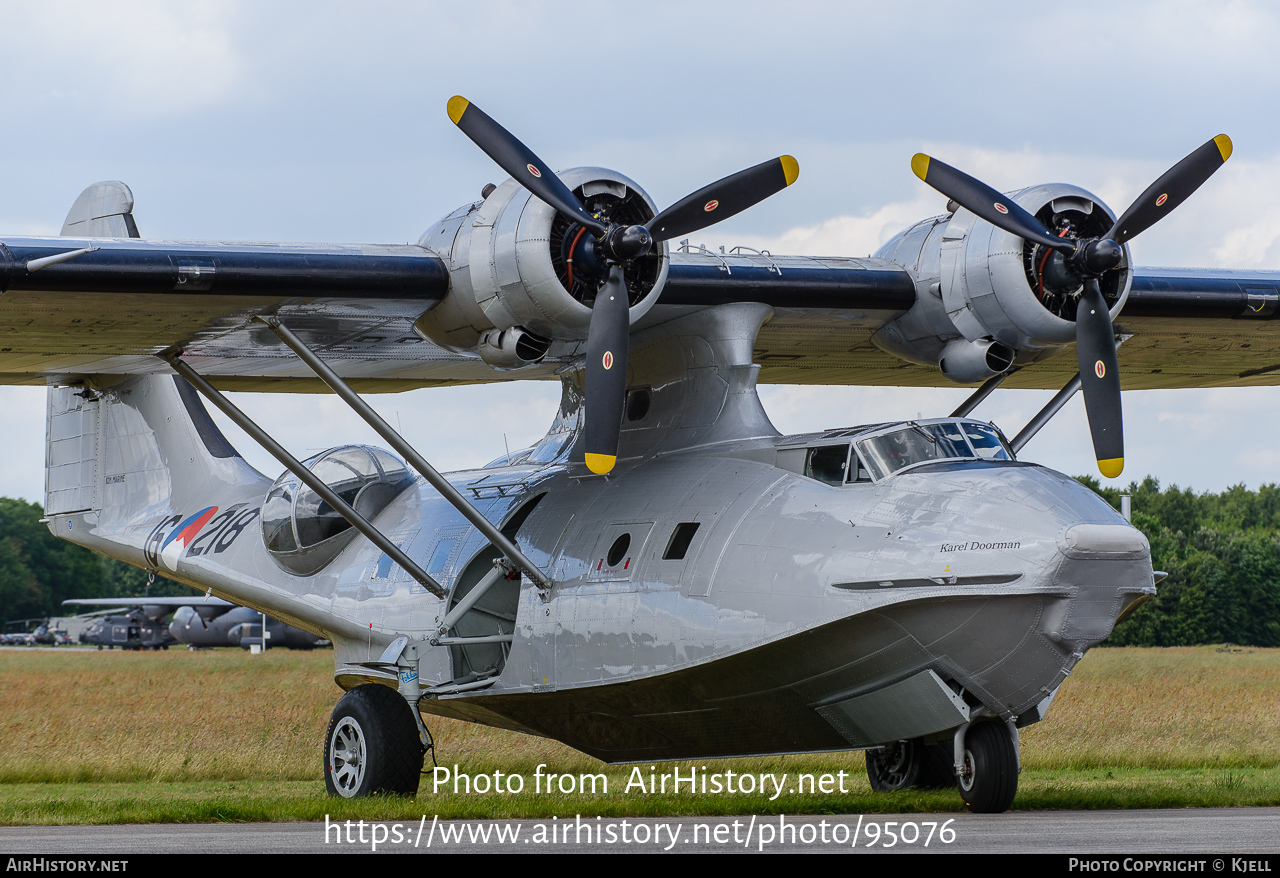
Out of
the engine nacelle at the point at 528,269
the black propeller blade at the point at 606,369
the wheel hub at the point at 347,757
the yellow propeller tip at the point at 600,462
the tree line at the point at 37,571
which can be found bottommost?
the tree line at the point at 37,571

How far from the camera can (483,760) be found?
1881 centimetres

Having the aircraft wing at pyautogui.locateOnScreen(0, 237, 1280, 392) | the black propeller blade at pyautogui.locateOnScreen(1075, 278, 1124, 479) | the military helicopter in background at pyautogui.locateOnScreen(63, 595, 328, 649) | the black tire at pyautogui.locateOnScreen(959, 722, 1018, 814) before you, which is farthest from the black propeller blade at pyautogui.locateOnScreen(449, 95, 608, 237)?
the military helicopter in background at pyautogui.locateOnScreen(63, 595, 328, 649)

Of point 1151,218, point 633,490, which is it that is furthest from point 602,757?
point 1151,218

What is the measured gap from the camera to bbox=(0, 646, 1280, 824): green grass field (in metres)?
11.4

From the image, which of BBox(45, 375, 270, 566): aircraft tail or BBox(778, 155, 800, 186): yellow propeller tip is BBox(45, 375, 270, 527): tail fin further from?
BBox(778, 155, 800, 186): yellow propeller tip

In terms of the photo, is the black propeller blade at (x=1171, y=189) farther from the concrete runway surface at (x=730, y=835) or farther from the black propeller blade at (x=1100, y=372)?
the concrete runway surface at (x=730, y=835)

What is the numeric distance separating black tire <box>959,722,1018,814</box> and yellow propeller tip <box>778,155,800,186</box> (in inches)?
189

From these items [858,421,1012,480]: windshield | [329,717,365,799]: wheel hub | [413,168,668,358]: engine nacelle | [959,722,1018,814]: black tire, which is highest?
[413,168,668,358]: engine nacelle

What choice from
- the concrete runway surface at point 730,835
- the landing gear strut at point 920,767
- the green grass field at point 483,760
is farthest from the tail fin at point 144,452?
the landing gear strut at point 920,767

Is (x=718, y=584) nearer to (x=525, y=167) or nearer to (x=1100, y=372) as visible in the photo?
(x=525, y=167)

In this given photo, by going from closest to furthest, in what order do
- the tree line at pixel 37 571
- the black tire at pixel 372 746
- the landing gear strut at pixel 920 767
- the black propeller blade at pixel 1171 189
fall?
the black propeller blade at pixel 1171 189
the black tire at pixel 372 746
the landing gear strut at pixel 920 767
the tree line at pixel 37 571

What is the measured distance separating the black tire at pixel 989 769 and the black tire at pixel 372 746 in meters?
4.73

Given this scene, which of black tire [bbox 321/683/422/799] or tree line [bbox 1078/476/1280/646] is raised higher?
black tire [bbox 321/683/422/799]

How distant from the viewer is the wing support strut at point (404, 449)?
39.2ft
